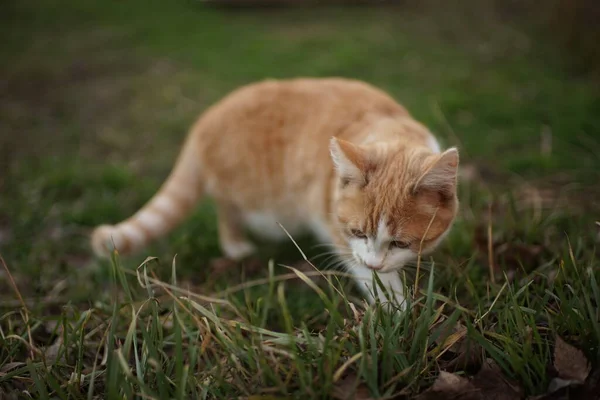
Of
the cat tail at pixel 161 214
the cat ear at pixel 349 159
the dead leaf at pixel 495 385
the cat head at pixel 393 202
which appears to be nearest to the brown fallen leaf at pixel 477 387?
the dead leaf at pixel 495 385

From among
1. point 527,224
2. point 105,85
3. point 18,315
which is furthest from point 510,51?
point 18,315

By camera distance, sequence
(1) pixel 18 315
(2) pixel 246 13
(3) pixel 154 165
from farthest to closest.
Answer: (2) pixel 246 13 → (3) pixel 154 165 → (1) pixel 18 315

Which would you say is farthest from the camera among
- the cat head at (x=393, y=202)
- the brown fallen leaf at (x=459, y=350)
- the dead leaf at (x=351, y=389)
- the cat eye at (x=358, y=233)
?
the cat eye at (x=358, y=233)

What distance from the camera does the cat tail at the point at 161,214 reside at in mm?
2584

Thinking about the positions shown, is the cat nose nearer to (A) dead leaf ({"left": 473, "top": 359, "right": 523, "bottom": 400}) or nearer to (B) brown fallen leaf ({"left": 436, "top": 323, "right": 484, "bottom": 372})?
(B) brown fallen leaf ({"left": 436, "top": 323, "right": 484, "bottom": 372})

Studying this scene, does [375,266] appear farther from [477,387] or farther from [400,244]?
[477,387]

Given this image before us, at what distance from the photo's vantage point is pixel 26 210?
330 centimetres

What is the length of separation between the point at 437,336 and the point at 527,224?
120 cm

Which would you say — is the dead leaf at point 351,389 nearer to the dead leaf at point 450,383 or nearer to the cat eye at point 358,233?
the dead leaf at point 450,383

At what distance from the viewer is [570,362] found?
1445 mm

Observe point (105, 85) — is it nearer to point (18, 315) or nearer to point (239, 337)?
point (18, 315)

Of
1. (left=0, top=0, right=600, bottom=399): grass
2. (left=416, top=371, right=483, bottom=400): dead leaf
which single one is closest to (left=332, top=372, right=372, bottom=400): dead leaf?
(left=0, top=0, right=600, bottom=399): grass

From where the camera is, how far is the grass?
5.14 feet

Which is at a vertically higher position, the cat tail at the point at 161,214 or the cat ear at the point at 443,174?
the cat ear at the point at 443,174
